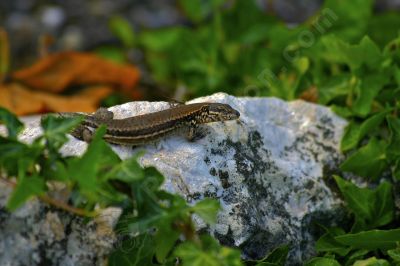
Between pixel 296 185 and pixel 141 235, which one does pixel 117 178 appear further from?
pixel 296 185

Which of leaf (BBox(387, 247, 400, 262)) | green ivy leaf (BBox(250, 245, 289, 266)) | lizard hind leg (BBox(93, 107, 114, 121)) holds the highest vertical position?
lizard hind leg (BBox(93, 107, 114, 121))

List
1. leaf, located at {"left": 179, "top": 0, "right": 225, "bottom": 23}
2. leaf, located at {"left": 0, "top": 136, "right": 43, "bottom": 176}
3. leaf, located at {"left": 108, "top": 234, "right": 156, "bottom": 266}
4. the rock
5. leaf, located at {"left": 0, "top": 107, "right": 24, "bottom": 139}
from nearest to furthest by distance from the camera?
1. leaf, located at {"left": 0, "top": 136, "right": 43, "bottom": 176}
2. leaf, located at {"left": 0, "top": 107, "right": 24, "bottom": 139}
3. leaf, located at {"left": 108, "top": 234, "right": 156, "bottom": 266}
4. the rock
5. leaf, located at {"left": 179, "top": 0, "right": 225, "bottom": 23}

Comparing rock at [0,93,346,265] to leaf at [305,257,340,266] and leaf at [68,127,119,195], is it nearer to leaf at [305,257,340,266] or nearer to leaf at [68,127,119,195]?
leaf at [305,257,340,266]

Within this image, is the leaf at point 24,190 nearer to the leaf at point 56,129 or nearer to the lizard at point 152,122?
the leaf at point 56,129

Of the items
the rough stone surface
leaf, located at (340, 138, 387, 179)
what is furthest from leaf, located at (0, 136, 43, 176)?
leaf, located at (340, 138, 387, 179)

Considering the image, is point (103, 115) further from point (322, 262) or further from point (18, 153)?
point (322, 262)
